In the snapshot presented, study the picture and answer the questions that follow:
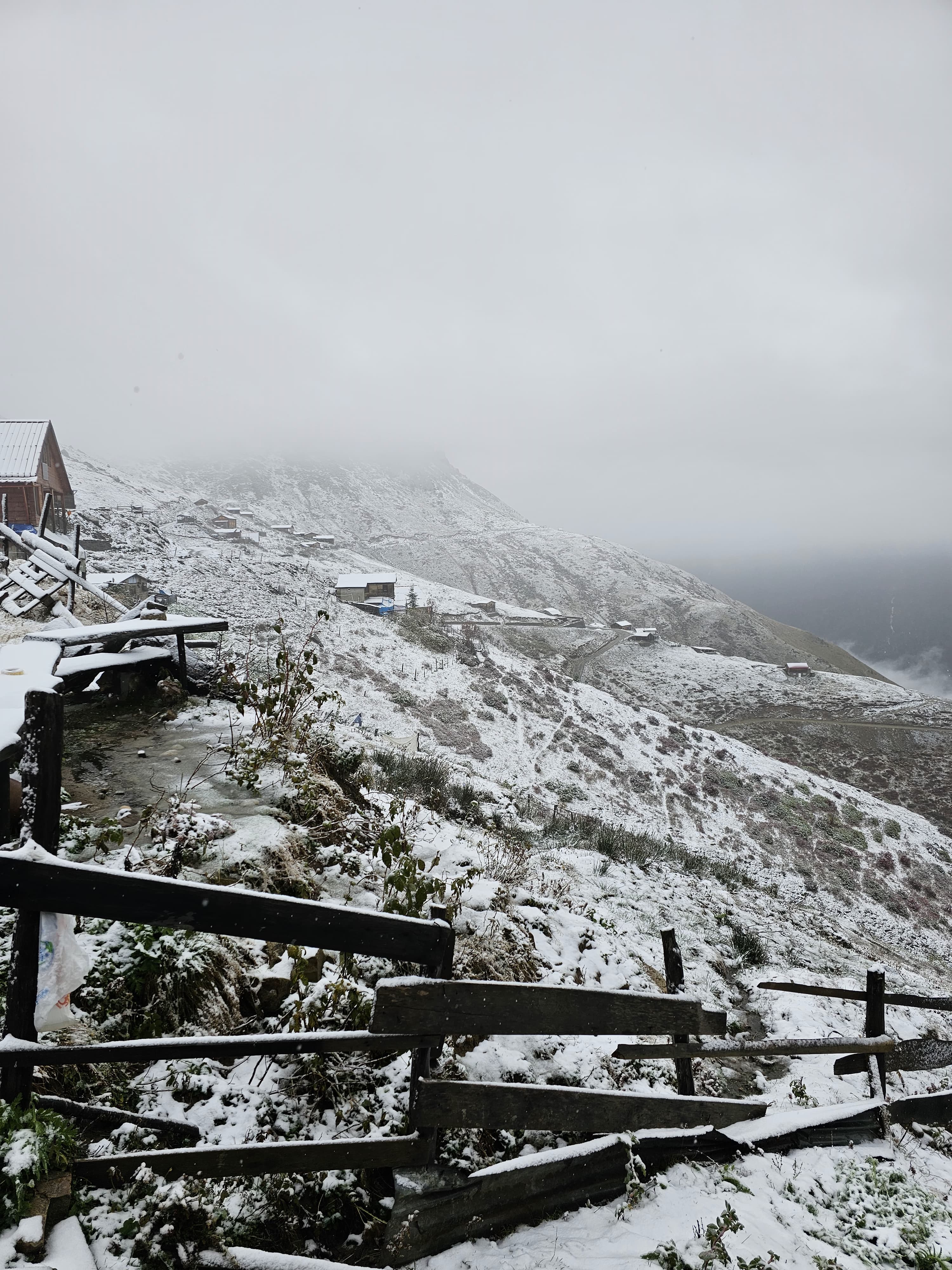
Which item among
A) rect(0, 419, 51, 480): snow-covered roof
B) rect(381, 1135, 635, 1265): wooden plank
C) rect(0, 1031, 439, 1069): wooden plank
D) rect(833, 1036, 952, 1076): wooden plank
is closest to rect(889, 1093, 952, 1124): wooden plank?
rect(833, 1036, 952, 1076): wooden plank

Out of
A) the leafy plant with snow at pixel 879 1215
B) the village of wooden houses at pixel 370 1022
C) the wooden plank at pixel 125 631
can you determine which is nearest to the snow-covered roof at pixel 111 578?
the village of wooden houses at pixel 370 1022

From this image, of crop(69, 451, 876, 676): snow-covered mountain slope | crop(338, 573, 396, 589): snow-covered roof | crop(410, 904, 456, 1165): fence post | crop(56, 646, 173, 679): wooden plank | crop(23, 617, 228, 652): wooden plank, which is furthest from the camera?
crop(69, 451, 876, 676): snow-covered mountain slope

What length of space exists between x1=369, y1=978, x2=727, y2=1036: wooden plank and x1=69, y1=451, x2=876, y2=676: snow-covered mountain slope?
67.0 meters

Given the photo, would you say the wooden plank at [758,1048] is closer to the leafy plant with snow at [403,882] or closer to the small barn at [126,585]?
the leafy plant with snow at [403,882]

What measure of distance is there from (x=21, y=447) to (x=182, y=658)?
115 ft

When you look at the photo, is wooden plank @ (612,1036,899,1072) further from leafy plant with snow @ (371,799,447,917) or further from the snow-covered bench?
the snow-covered bench

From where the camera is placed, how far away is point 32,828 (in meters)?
2.44

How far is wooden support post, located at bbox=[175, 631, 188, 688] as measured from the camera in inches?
359

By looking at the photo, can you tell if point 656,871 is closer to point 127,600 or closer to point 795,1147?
point 795,1147

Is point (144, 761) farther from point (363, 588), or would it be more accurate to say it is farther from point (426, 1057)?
point (363, 588)

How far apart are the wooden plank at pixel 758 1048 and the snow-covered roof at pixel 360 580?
4793cm

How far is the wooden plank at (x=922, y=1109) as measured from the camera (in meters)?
5.40

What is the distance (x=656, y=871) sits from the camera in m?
12.9

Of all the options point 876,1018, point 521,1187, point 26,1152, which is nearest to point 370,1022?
point 26,1152
